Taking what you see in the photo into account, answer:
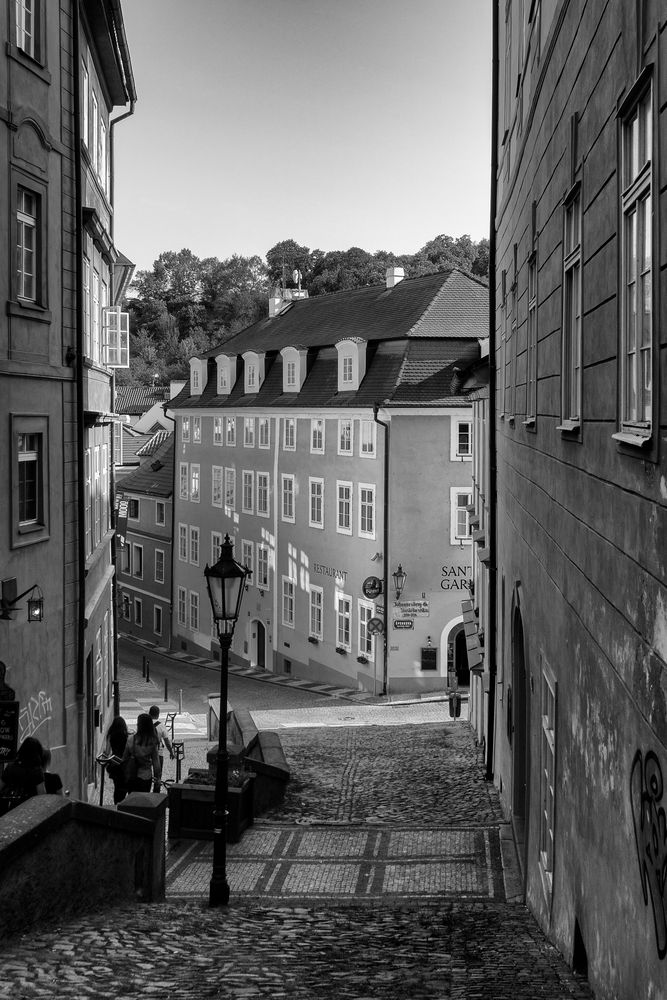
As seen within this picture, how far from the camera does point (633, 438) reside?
4.89 m

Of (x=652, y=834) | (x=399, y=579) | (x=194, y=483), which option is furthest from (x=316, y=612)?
(x=652, y=834)

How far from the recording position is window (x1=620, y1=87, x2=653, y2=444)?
4789mm

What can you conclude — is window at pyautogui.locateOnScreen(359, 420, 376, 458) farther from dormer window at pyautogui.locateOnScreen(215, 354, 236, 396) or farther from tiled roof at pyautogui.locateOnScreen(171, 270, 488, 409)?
dormer window at pyautogui.locateOnScreen(215, 354, 236, 396)

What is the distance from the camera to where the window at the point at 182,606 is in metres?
54.2

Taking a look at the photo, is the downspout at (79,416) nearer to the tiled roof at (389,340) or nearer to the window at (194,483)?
the tiled roof at (389,340)

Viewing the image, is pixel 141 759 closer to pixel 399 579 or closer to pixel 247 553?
pixel 399 579

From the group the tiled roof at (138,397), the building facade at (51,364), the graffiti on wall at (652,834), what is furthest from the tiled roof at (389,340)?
the tiled roof at (138,397)

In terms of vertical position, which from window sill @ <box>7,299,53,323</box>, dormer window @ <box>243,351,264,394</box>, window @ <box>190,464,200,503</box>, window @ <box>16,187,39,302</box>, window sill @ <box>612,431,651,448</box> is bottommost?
window @ <box>190,464,200,503</box>

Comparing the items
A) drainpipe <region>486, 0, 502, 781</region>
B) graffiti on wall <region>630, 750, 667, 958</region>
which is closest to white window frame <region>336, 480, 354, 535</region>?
drainpipe <region>486, 0, 502, 781</region>

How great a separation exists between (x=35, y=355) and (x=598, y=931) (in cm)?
1139

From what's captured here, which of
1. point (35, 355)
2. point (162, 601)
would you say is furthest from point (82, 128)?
point (162, 601)

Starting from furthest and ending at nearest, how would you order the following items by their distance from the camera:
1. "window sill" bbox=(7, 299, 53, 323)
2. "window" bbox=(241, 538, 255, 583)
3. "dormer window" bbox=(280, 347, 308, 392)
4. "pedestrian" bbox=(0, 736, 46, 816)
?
"window" bbox=(241, 538, 255, 583), "dormer window" bbox=(280, 347, 308, 392), "window sill" bbox=(7, 299, 53, 323), "pedestrian" bbox=(0, 736, 46, 816)

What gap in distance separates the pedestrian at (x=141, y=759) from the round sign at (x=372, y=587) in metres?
23.2

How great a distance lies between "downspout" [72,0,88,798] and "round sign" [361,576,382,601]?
19.5 m
